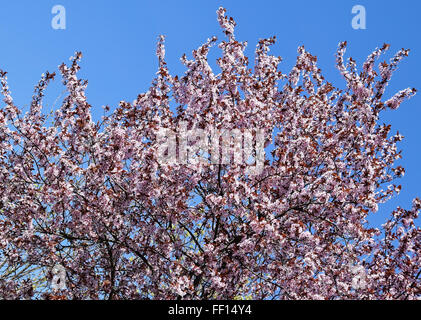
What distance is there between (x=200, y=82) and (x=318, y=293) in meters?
4.89

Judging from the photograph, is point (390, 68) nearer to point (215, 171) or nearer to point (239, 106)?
point (239, 106)

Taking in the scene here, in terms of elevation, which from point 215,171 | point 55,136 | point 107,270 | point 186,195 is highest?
point 55,136

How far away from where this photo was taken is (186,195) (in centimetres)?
914

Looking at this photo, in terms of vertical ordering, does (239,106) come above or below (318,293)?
above

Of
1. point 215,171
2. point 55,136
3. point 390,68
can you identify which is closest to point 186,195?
point 215,171

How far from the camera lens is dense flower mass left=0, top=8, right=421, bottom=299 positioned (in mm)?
8891

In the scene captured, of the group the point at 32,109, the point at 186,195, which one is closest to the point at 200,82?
Answer: the point at 186,195

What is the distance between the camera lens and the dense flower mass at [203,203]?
889cm

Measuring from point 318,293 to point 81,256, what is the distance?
4.89 metres

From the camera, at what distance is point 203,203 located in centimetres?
990

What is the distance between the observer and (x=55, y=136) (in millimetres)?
10297
